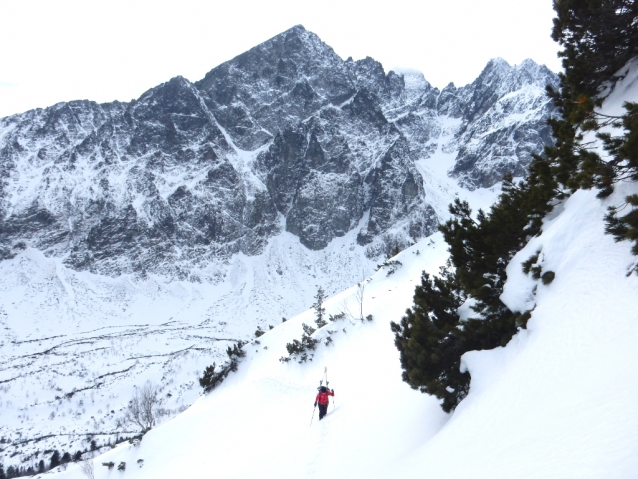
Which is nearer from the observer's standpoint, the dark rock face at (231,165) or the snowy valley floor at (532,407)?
the snowy valley floor at (532,407)

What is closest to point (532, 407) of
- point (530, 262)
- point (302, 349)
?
point (530, 262)

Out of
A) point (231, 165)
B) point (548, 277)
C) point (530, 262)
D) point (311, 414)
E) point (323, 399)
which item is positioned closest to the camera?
point (548, 277)

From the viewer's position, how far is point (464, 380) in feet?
26.9

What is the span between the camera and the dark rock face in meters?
106

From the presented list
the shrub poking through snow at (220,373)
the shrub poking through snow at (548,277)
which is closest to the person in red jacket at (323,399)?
Answer: the shrub poking through snow at (548,277)

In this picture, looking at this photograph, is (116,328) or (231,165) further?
(231,165)

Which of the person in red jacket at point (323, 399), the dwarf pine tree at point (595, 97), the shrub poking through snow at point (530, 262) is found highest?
the dwarf pine tree at point (595, 97)

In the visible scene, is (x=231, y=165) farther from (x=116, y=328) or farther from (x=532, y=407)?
(x=532, y=407)

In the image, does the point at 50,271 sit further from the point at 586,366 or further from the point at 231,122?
the point at 586,366

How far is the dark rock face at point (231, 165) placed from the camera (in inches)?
4190

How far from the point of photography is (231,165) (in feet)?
394

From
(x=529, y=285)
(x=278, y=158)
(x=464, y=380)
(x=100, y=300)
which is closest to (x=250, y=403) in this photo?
(x=464, y=380)

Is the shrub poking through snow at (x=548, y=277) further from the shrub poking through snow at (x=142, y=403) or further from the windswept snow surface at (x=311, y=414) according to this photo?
the shrub poking through snow at (x=142, y=403)

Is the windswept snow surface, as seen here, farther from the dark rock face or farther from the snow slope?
the dark rock face
